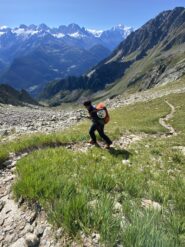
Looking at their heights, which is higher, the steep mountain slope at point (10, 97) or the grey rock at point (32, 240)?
the steep mountain slope at point (10, 97)

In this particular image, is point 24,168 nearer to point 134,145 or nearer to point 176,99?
point 134,145

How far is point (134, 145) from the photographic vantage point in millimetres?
18359

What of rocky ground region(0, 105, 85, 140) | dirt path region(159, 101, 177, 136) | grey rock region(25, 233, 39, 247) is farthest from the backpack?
dirt path region(159, 101, 177, 136)

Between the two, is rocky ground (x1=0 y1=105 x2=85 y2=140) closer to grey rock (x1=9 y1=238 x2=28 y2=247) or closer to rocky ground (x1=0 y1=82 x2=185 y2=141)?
rocky ground (x1=0 y1=82 x2=185 y2=141)

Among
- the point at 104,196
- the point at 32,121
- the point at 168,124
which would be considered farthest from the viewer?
the point at 32,121

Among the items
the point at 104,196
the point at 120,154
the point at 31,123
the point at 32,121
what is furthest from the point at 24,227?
the point at 32,121

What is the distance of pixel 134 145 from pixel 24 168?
32.3 ft

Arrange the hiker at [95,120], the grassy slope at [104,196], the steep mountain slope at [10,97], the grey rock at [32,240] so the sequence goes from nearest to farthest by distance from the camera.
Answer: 1. the grassy slope at [104,196]
2. the grey rock at [32,240]
3. the hiker at [95,120]
4. the steep mountain slope at [10,97]

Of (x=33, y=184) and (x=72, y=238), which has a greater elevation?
(x=33, y=184)

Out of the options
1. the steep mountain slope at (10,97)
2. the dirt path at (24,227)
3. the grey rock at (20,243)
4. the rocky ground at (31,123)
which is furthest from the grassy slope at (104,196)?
the steep mountain slope at (10,97)

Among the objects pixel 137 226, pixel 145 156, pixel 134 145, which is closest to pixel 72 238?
pixel 137 226

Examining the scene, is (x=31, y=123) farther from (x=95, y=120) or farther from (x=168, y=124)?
(x=95, y=120)

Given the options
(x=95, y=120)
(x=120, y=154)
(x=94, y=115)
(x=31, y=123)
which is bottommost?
(x=120, y=154)

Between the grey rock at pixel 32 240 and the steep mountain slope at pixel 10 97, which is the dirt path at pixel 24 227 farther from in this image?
the steep mountain slope at pixel 10 97
